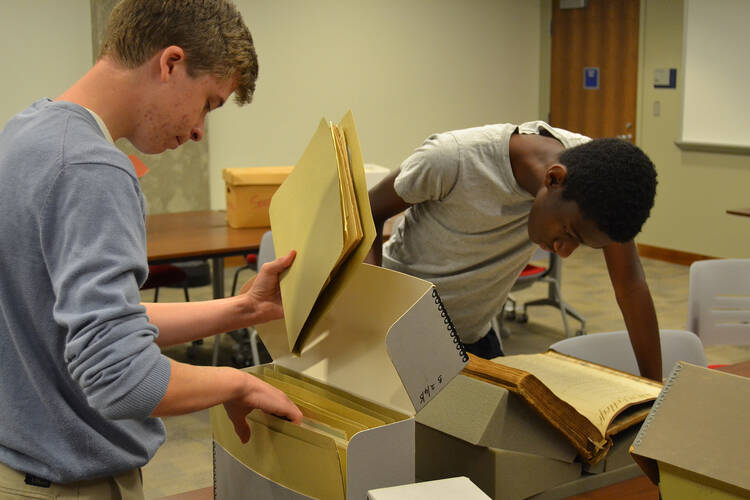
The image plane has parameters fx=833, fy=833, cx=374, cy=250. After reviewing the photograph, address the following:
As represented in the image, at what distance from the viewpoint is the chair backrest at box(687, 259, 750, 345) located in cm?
279

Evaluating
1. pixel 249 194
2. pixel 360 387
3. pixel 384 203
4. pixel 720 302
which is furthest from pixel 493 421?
pixel 249 194

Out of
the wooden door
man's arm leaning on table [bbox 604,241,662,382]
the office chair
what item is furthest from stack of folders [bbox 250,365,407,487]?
the wooden door

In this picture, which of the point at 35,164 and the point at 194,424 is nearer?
the point at 35,164

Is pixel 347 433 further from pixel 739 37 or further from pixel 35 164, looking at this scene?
pixel 739 37

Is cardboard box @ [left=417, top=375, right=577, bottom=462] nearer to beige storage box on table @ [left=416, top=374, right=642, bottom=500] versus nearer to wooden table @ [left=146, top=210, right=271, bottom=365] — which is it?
beige storage box on table @ [left=416, top=374, right=642, bottom=500]

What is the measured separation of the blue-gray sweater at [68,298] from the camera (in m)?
0.84

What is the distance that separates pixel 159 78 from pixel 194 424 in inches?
113

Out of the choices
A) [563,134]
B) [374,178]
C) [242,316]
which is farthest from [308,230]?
[374,178]

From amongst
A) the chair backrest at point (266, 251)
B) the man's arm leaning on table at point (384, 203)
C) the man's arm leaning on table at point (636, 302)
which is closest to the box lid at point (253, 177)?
the chair backrest at point (266, 251)

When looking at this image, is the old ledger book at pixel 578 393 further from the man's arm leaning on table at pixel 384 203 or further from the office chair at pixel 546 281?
the office chair at pixel 546 281

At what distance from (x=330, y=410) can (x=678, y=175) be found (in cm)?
625

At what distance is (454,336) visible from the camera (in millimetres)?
1067

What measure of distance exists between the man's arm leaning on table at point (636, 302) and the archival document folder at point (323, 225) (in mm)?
715

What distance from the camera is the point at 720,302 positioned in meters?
2.81
